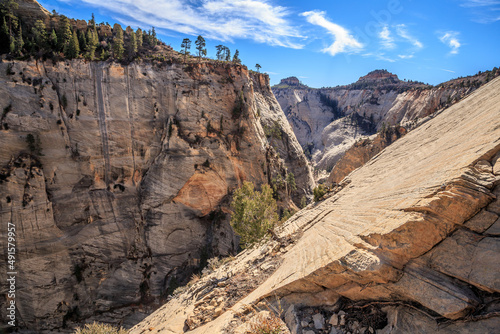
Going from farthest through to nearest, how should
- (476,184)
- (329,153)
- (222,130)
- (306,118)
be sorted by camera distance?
(306,118) < (329,153) < (222,130) < (476,184)

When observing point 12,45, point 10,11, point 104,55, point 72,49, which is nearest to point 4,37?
point 12,45

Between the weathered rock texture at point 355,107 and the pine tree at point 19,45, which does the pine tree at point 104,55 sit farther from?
the weathered rock texture at point 355,107

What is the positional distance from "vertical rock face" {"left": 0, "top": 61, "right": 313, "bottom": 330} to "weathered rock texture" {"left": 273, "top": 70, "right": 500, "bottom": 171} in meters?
42.7

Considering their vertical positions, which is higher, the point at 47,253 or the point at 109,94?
the point at 109,94

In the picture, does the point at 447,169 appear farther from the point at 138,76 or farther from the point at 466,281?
the point at 138,76

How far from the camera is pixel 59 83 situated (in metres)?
36.5

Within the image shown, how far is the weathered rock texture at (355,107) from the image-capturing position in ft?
226

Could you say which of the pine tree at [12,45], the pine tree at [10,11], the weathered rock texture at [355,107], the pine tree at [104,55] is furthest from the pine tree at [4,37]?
the weathered rock texture at [355,107]

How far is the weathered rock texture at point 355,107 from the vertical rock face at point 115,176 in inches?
1683

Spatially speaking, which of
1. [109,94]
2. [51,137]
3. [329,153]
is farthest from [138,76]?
[329,153]

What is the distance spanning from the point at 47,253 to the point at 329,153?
298 feet

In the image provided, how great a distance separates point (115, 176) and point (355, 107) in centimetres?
10380

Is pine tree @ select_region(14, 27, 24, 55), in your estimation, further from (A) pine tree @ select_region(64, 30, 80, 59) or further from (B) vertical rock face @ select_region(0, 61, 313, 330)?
(A) pine tree @ select_region(64, 30, 80, 59)

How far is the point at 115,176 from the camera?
38531 millimetres
